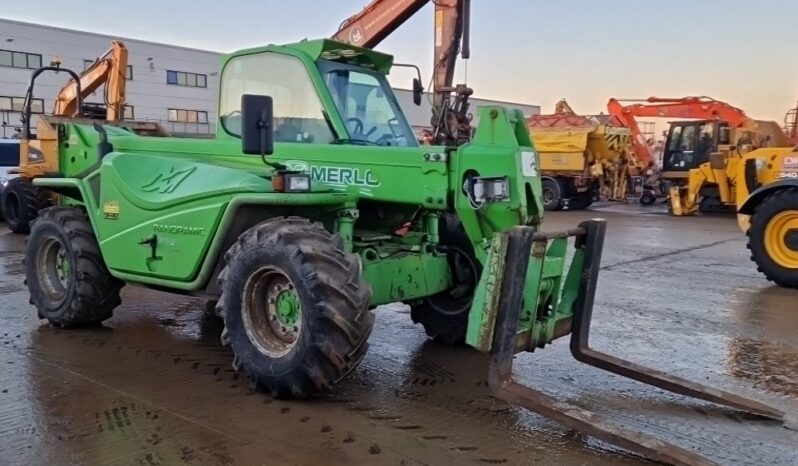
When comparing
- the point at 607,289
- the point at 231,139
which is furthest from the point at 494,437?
the point at 607,289

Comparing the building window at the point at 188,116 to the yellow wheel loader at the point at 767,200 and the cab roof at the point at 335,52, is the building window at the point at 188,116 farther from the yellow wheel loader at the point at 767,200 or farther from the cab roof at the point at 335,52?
the cab roof at the point at 335,52

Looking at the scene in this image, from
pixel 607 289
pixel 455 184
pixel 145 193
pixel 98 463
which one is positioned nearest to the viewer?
pixel 98 463

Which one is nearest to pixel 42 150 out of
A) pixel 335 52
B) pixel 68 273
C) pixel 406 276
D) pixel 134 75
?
pixel 68 273

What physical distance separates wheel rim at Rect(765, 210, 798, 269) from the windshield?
5.66m

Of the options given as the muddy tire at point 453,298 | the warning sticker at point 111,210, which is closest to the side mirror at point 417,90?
the muddy tire at point 453,298

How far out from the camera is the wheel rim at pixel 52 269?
6.49 metres

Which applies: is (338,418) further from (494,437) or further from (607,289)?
(607,289)

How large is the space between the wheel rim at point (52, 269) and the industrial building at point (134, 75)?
26.2m

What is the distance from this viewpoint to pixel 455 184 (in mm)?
4848

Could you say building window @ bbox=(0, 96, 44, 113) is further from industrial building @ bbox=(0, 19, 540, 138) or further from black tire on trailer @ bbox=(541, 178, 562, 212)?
black tire on trailer @ bbox=(541, 178, 562, 212)

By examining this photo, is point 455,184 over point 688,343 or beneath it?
over

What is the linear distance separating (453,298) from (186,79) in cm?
4052

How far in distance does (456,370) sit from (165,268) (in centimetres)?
222

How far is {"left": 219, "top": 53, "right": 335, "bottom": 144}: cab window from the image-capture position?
17.8ft
